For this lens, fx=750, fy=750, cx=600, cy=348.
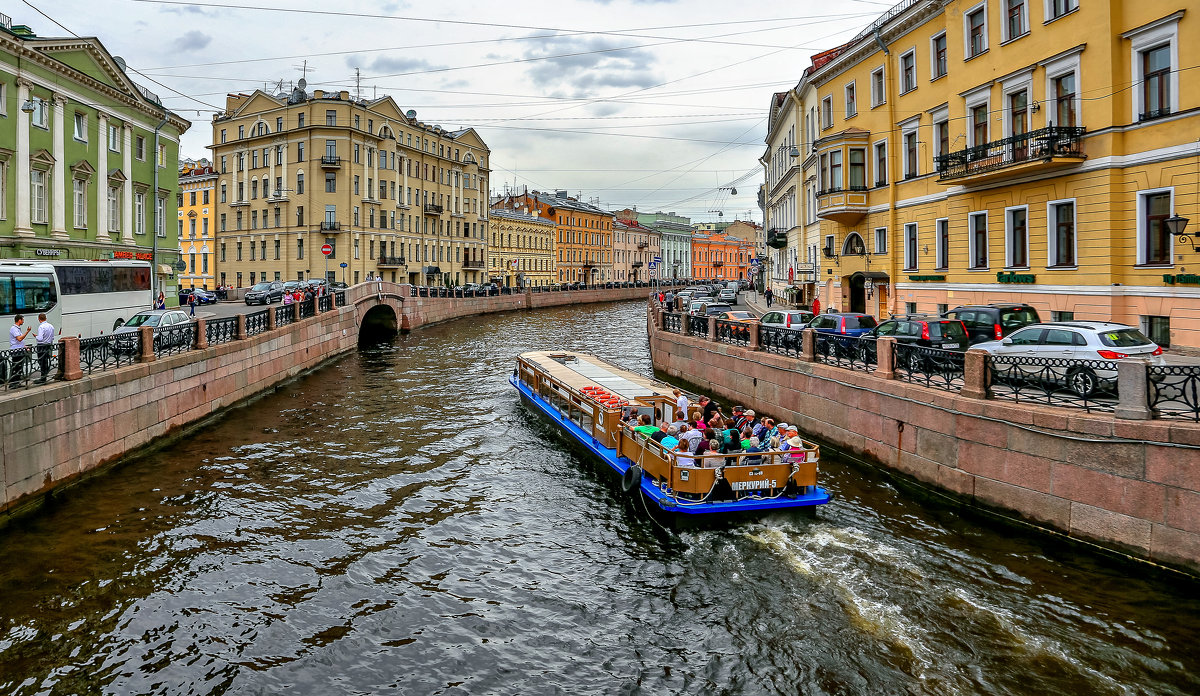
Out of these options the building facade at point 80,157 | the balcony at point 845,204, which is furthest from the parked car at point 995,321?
the building facade at point 80,157

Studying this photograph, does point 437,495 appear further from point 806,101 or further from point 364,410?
point 806,101

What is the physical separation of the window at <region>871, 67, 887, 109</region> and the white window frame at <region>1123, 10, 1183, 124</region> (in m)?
Answer: 11.9

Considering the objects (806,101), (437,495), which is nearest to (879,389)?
(437,495)

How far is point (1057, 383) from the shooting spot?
11273mm

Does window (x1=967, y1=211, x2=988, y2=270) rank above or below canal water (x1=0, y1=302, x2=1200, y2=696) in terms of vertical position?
above

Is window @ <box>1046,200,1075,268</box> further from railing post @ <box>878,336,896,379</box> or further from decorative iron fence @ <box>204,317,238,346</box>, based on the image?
decorative iron fence @ <box>204,317,238,346</box>

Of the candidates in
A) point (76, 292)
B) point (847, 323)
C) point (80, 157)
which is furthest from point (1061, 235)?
point (80, 157)

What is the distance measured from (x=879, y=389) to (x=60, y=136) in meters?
30.7

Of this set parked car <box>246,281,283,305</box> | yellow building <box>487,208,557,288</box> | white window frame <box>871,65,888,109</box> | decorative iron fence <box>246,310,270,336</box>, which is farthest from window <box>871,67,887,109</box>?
yellow building <box>487,208,557,288</box>

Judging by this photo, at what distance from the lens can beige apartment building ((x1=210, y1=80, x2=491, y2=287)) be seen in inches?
2351

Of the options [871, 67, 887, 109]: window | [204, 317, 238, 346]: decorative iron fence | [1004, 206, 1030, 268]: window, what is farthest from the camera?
[871, 67, 887, 109]: window

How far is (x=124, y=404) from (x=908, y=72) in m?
26.6

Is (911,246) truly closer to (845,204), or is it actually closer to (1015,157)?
(845,204)

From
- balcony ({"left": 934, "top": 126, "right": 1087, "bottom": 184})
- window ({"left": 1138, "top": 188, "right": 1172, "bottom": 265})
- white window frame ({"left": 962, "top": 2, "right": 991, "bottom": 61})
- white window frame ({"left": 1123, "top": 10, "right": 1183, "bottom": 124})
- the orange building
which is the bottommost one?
window ({"left": 1138, "top": 188, "right": 1172, "bottom": 265})
